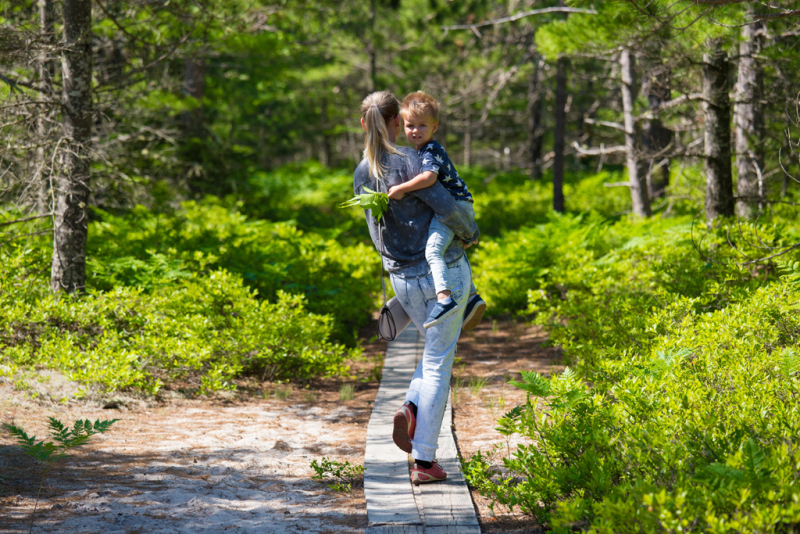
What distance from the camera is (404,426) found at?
11.1 ft

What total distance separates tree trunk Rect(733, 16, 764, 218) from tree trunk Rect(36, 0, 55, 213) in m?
7.72

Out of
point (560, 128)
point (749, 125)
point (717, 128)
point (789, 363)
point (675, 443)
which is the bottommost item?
point (675, 443)

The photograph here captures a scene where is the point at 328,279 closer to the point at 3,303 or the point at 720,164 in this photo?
the point at 3,303

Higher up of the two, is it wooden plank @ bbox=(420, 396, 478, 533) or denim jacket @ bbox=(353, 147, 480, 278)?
denim jacket @ bbox=(353, 147, 480, 278)

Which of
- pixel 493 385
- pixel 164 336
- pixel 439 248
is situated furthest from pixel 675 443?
pixel 164 336

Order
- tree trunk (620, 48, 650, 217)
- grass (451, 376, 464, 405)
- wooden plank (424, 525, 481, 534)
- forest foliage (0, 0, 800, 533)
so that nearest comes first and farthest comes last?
forest foliage (0, 0, 800, 533)
wooden plank (424, 525, 481, 534)
grass (451, 376, 464, 405)
tree trunk (620, 48, 650, 217)

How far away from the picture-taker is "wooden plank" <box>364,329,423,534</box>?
Result: 9.95 feet

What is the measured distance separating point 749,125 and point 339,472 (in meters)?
8.05

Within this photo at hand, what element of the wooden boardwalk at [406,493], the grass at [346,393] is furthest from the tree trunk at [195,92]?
the wooden boardwalk at [406,493]

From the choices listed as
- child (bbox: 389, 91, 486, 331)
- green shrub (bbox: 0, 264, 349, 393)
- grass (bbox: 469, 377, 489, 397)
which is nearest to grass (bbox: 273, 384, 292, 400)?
green shrub (bbox: 0, 264, 349, 393)

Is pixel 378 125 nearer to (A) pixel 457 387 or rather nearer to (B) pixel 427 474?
(B) pixel 427 474

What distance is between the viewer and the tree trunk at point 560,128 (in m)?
12.1

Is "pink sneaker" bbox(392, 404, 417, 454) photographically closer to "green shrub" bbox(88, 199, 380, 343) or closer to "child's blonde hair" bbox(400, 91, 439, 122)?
"child's blonde hair" bbox(400, 91, 439, 122)

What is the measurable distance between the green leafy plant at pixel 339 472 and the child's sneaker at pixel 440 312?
109cm
